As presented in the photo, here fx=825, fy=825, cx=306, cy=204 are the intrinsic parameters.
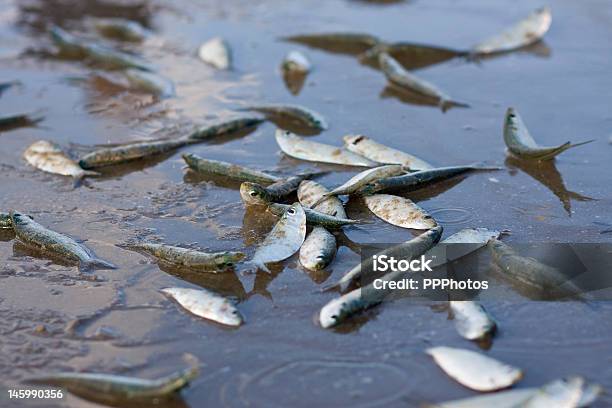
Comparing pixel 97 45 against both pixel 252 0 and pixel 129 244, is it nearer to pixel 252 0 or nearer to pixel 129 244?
pixel 252 0

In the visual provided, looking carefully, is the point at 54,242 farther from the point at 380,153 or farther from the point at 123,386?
the point at 380,153

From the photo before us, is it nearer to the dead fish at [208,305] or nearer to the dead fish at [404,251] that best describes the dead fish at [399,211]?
the dead fish at [404,251]

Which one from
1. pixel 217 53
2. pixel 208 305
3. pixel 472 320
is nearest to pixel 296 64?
pixel 217 53

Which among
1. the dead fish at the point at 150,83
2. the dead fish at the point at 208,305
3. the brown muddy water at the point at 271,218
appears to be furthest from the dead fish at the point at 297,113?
the dead fish at the point at 208,305

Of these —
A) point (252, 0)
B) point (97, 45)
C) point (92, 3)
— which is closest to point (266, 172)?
point (97, 45)

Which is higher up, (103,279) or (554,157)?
(554,157)
